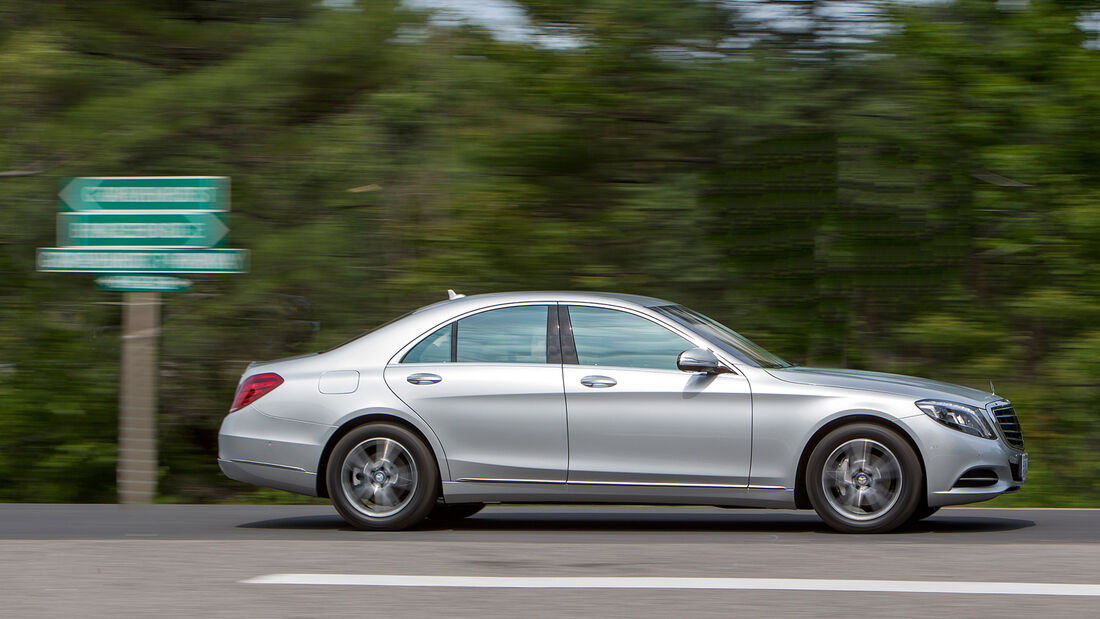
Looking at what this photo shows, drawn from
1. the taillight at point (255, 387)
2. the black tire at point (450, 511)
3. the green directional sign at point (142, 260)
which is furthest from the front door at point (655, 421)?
the green directional sign at point (142, 260)

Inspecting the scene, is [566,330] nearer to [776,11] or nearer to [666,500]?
[666,500]

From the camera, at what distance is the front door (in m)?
8.39

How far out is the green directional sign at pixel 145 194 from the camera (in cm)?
1077

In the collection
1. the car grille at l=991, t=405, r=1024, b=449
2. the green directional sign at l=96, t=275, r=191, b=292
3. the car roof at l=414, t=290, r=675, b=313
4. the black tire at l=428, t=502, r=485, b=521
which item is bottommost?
the black tire at l=428, t=502, r=485, b=521

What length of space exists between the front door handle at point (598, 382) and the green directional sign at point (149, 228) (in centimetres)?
374

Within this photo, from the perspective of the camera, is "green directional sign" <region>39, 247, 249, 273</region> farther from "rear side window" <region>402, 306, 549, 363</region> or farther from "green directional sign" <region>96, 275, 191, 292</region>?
"rear side window" <region>402, 306, 549, 363</region>

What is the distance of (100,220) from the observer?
10.9 metres

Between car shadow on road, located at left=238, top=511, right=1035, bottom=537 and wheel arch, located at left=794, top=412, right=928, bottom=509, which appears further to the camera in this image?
car shadow on road, located at left=238, top=511, right=1035, bottom=537

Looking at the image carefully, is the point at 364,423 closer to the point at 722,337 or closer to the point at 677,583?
the point at 722,337

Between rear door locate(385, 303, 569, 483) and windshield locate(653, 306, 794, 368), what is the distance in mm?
821

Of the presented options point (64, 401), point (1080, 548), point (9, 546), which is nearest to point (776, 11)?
point (1080, 548)

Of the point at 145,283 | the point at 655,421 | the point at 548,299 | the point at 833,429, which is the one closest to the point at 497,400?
the point at 548,299

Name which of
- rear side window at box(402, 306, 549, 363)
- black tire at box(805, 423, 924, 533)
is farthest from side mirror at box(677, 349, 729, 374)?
rear side window at box(402, 306, 549, 363)

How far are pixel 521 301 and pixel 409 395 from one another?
0.97m
